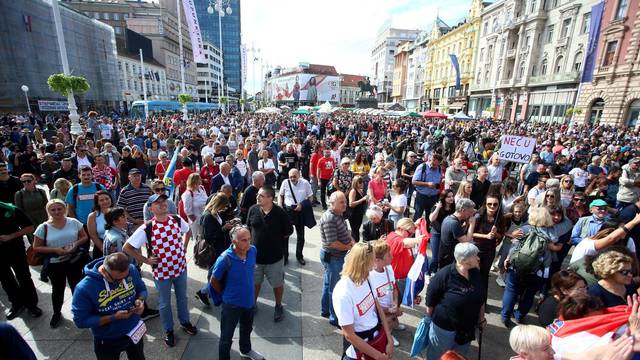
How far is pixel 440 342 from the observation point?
2.85m

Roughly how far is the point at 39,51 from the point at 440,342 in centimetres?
4168

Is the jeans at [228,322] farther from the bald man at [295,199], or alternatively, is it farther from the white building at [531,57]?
the white building at [531,57]

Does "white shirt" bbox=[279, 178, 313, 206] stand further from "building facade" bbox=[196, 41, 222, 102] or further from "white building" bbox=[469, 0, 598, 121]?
"building facade" bbox=[196, 41, 222, 102]

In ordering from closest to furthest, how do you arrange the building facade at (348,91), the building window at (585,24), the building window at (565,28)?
1. the building window at (585,24)
2. the building window at (565,28)
3. the building facade at (348,91)

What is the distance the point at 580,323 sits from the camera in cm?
224

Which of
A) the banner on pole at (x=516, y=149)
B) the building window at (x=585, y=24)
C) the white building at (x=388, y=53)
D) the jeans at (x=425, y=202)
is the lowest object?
the jeans at (x=425, y=202)

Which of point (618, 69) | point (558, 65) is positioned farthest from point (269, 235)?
point (558, 65)

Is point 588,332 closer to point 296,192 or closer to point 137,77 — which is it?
point 296,192

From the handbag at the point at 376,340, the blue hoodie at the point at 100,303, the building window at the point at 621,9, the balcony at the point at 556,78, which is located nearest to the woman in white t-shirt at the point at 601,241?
the handbag at the point at 376,340

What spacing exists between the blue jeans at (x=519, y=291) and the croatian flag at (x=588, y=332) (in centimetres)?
157

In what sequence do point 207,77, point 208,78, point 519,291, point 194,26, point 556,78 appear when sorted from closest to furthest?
point 519,291 → point 194,26 → point 556,78 → point 207,77 → point 208,78

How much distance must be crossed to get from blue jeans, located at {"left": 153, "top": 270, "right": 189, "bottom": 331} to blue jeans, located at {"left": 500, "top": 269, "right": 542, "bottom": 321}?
166 inches

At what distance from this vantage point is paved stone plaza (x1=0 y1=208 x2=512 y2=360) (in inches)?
137

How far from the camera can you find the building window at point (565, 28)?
3105 centimetres
